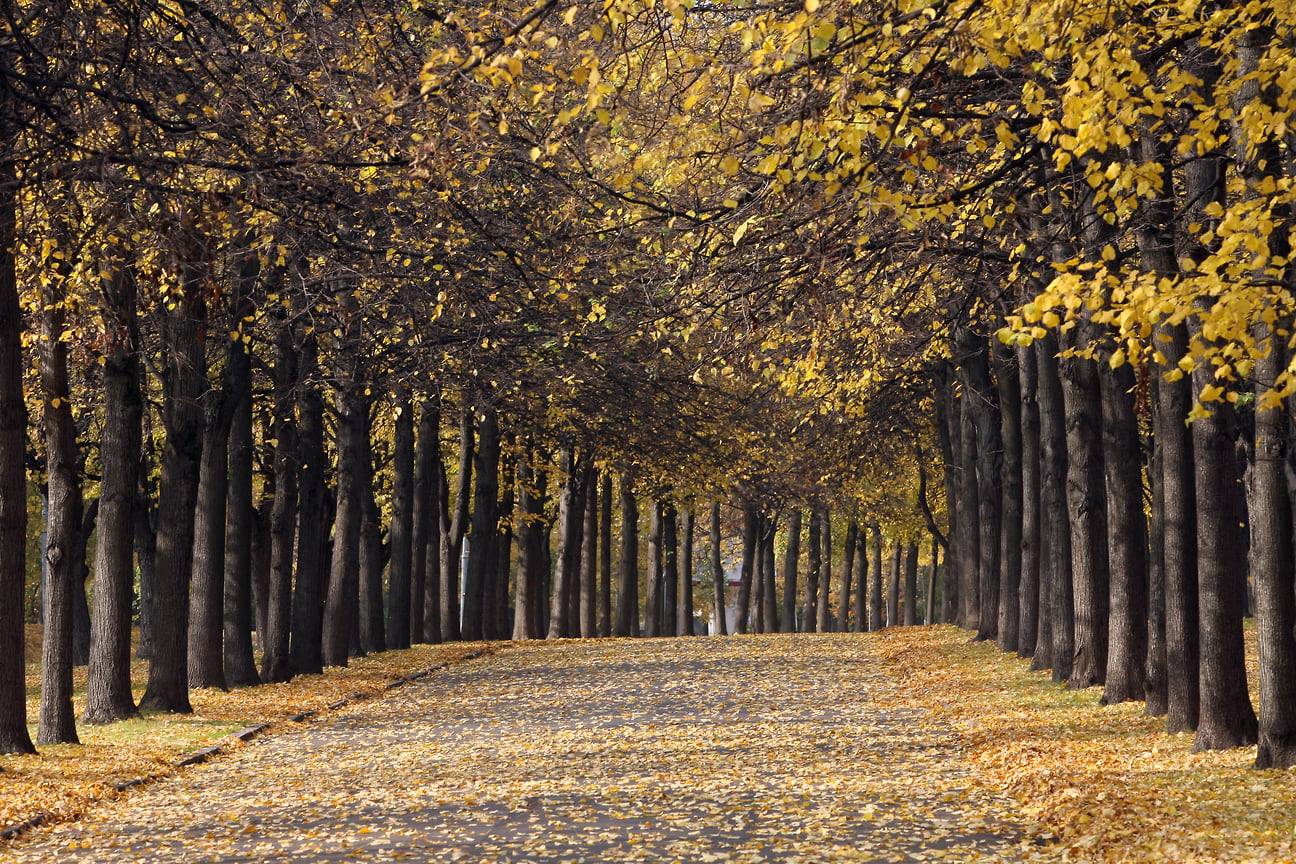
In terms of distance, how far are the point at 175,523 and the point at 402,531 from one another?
11378mm

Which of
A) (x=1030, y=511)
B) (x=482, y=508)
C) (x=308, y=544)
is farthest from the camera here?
(x=482, y=508)

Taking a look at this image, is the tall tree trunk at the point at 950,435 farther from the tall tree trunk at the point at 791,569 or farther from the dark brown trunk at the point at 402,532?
the dark brown trunk at the point at 402,532

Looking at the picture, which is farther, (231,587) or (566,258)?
(231,587)

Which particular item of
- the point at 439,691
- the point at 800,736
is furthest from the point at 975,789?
the point at 439,691

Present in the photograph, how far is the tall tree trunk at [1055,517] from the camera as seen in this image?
17.5 m

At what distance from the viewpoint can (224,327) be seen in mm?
18062

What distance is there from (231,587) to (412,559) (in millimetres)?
9314

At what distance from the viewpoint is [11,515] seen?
11.9m

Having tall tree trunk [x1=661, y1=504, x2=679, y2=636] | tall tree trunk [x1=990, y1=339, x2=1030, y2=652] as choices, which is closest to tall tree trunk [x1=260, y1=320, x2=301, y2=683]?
tall tree trunk [x1=990, y1=339, x2=1030, y2=652]

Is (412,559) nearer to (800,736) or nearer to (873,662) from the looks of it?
(873,662)

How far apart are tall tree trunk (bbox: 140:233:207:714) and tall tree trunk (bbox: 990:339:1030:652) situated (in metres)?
12.8

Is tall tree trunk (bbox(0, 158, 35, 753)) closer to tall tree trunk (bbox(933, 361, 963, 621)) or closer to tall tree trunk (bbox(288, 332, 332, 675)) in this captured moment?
→ tall tree trunk (bbox(288, 332, 332, 675))

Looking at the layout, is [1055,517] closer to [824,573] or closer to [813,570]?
[813,570]

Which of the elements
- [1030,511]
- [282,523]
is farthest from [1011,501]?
[282,523]
